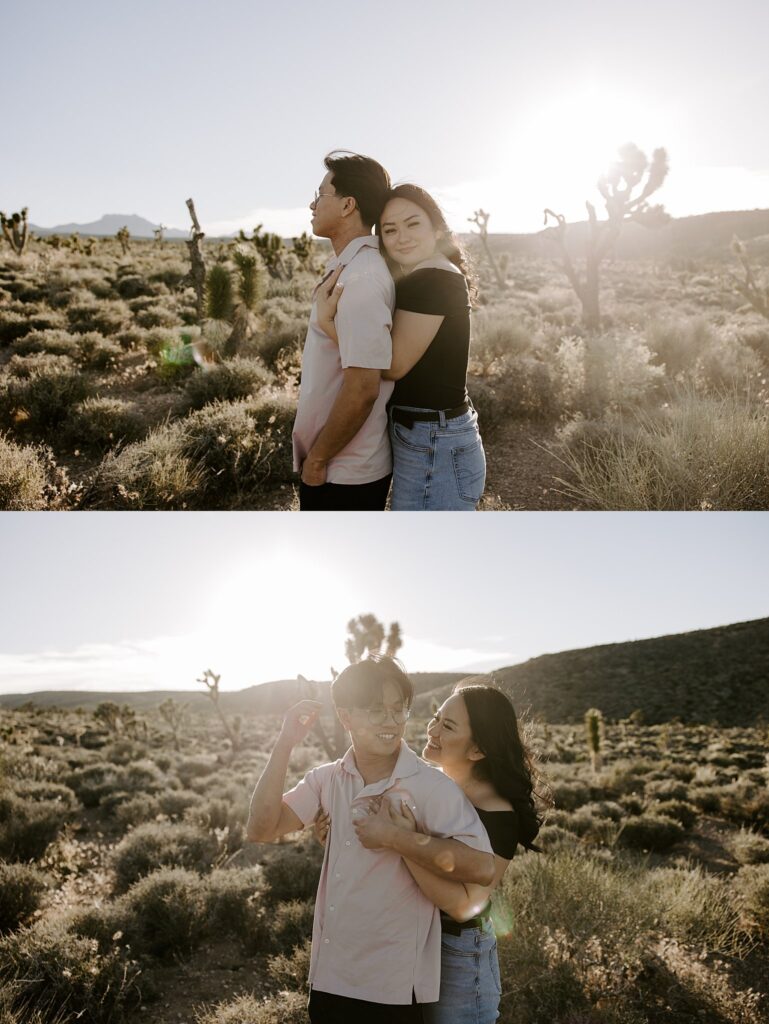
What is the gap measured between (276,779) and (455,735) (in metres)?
0.80

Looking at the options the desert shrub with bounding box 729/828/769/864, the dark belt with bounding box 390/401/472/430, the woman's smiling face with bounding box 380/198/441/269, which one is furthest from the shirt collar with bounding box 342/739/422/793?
the desert shrub with bounding box 729/828/769/864

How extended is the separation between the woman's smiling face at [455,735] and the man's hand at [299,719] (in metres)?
0.59

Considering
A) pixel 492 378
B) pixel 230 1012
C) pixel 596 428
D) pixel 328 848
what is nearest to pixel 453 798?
pixel 328 848

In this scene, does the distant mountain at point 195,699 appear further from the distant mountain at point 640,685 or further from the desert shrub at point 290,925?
the desert shrub at point 290,925

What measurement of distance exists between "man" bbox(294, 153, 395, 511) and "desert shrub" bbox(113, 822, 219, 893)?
21.2 feet

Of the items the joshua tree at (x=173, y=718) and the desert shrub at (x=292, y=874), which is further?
the joshua tree at (x=173, y=718)

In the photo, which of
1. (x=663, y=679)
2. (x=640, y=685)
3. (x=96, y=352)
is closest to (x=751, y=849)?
(x=96, y=352)

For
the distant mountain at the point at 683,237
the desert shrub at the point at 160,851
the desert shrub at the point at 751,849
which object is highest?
the distant mountain at the point at 683,237

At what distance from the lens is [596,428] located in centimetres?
834

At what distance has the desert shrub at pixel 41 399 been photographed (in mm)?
8406

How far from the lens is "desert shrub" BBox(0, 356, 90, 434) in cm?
841

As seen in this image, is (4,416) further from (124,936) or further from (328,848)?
(328,848)

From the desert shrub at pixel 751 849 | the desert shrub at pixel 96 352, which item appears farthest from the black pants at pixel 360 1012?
the desert shrub at pixel 96 352

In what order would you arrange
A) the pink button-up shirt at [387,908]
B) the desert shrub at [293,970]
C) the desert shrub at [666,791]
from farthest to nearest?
1. the desert shrub at [666,791]
2. the desert shrub at [293,970]
3. the pink button-up shirt at [387,908]
